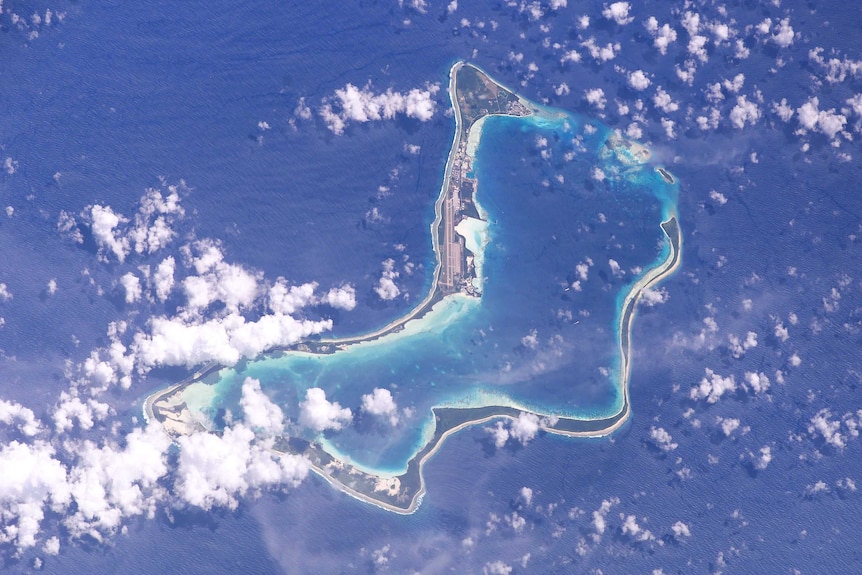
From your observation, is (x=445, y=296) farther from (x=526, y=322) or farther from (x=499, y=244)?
(x=526, y=322)

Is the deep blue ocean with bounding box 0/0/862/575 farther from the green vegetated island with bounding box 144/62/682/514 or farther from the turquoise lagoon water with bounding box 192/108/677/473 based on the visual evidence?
the green vegetated island with bounding box 144/62/682/514

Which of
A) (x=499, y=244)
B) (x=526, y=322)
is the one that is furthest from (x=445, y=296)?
(x=526, y=322)

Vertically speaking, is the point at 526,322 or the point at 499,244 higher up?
the point at 499,244

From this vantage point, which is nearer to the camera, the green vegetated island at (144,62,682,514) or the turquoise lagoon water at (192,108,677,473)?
the green vegetated island at (144,62,682,514)

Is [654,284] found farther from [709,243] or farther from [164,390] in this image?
[164,390]

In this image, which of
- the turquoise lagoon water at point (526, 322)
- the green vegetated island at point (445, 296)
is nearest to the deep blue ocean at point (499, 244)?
the turquoise lagoon water at point (526, 322)

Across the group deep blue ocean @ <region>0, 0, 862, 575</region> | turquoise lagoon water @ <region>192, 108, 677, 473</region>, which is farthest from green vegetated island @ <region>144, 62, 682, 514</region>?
deep blue ocean @ <region>0, 0, 862, 575</region>

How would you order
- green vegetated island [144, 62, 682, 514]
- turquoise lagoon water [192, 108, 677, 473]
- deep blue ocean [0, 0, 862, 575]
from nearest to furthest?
deep blue ocean [0, 0, 862, 575] < green vegetated island [144, 62, 682, 514] < turquoise lagoon water [192, 108, 677, 473]

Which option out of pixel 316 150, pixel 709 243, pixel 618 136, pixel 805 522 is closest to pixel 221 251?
pixel 316 150
